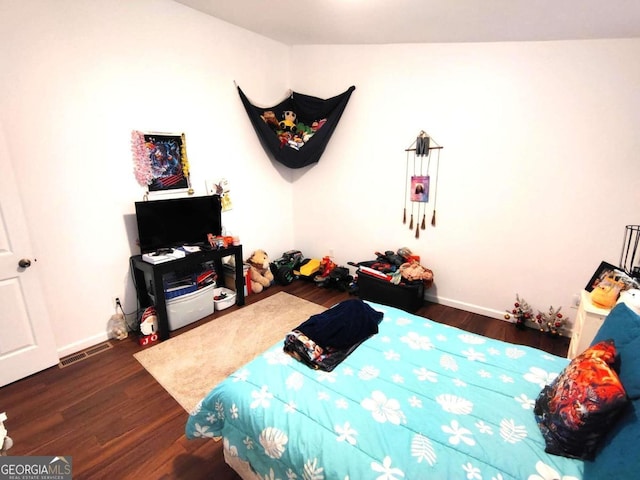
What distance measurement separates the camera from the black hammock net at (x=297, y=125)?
11.7 feet

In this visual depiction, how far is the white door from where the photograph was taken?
6.79 feet

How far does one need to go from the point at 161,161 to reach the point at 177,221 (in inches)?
22.6

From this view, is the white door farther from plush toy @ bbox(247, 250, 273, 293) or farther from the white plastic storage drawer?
plush toy @ bbox(247, 250, 273, 293)

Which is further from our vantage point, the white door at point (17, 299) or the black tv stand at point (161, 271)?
the black tv stand at point (161, 271)

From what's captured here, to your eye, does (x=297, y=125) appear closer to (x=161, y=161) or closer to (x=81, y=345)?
(x=161, y=161)

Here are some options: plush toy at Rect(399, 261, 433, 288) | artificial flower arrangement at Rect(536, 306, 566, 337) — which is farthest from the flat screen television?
artificial flower arrangement at Rect(536, 306, 566, 337)

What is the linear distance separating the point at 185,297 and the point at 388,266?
204cm

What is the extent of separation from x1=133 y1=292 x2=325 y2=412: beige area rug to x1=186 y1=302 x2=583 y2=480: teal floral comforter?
2.30ft

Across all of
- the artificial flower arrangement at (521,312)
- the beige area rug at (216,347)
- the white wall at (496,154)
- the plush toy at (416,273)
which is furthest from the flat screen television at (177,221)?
the artificial flower arrangement at (521,312)

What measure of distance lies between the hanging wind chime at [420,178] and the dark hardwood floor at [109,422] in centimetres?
148

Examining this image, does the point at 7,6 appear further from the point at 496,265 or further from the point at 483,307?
the point at 483,307

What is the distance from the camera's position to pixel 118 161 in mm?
2611

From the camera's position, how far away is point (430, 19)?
2.46m

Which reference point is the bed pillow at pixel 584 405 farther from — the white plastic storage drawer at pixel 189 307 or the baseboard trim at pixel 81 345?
the baseboard trim at pixel 81 345
